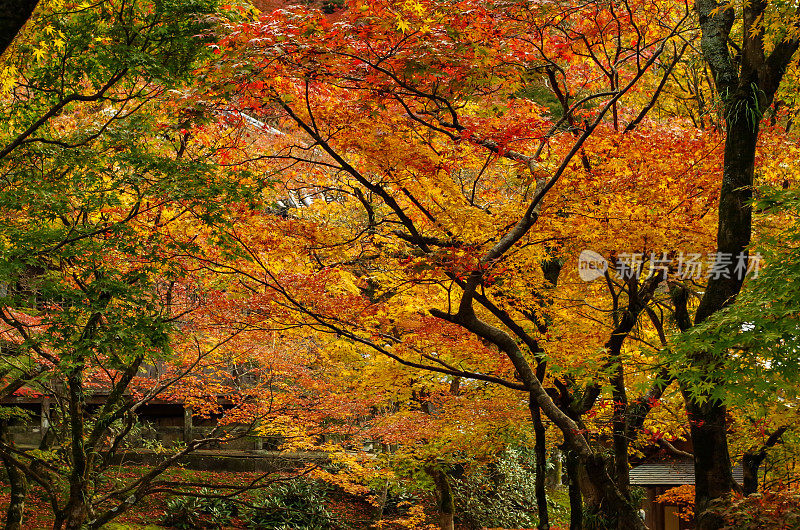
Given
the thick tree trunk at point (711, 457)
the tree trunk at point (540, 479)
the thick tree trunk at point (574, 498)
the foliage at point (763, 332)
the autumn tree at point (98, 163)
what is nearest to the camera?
the foliage at point (763, 332)

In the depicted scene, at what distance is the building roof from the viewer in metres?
16.0

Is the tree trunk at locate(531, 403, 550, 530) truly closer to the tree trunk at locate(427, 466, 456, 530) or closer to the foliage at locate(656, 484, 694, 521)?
the tree trunk at locate(427, 466, 456, 530)

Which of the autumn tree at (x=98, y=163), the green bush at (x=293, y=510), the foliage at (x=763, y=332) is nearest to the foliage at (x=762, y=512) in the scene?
the foliage at (x=763, y=332)

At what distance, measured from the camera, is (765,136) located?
906 cm

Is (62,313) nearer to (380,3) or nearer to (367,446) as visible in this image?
(380,3)

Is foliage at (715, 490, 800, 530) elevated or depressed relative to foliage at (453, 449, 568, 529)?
elevated

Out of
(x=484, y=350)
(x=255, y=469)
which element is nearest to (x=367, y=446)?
(x=255, y=469)

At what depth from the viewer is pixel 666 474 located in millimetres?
16484

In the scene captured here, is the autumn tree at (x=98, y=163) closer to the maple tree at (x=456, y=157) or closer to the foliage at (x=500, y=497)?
the maple tree at (x=456, y=157)

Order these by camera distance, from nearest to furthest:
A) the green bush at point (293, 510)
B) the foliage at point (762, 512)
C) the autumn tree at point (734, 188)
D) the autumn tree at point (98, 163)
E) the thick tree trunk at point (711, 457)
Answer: the foliage at point (762, 512) < the autumn tree at point (98, 163) < the autumn tree at point (734, 188) < the thick tree trunk at point (711, 457) < the green bush at point (293, 510)

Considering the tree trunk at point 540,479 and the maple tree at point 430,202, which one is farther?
the tree trunk at point 540,479

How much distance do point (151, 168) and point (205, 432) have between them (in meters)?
13.3

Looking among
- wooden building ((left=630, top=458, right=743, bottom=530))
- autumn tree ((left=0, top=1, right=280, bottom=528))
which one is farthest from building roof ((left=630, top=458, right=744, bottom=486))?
autumn tree ((left=0, top=1, right=280, bottom=528))

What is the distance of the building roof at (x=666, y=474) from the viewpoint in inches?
632
